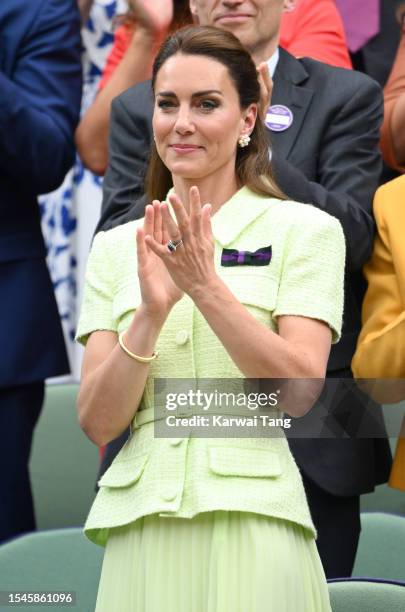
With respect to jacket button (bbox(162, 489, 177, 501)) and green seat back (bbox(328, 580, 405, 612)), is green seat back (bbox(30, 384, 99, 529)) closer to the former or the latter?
green seat back (bbox(328, 580, 405, 612))

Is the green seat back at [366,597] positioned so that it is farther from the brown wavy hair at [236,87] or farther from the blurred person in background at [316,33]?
the blurred person in background at [316,33]

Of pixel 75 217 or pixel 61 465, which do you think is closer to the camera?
pixel 61 465

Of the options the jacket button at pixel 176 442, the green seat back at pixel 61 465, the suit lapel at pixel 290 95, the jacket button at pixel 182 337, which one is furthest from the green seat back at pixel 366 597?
the green seat back at pixel 61 465

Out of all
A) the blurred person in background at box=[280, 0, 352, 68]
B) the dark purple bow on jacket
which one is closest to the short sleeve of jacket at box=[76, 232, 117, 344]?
the dark purple bow on jacket

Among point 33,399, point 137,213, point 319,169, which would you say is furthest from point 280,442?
point 33,399

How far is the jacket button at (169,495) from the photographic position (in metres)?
2.72

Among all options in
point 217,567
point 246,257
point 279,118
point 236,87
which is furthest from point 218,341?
point 279,118

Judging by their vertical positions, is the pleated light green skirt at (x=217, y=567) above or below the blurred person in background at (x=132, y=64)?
below

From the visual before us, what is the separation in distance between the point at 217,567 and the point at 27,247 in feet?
5.90

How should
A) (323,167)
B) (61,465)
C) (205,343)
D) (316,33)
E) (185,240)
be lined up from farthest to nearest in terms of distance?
(61,465) → (316,33) → (323,167) → (205,343) → (185,240)

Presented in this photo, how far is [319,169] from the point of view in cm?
370

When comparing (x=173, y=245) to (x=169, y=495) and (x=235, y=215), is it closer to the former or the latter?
(x=235, y=215)

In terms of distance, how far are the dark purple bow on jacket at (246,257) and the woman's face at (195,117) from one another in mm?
219

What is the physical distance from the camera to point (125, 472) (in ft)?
9.31
